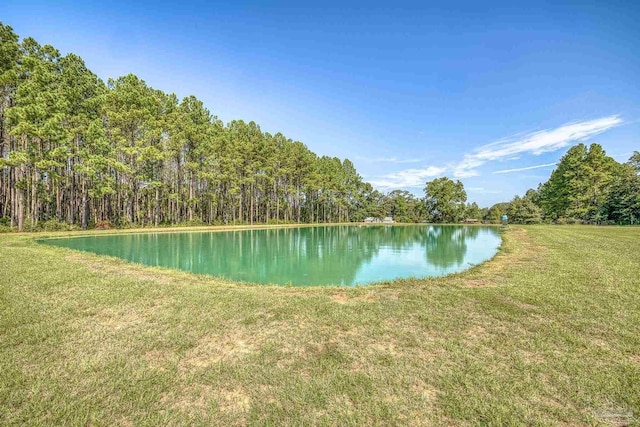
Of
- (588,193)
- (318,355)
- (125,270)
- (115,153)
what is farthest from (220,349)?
(588,193)

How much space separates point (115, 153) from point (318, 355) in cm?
2874

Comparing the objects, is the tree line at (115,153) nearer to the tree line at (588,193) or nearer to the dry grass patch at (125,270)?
the dry grass patch at (125,270)

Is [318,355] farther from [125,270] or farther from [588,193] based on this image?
[588,193]

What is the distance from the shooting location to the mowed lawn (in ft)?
7.36

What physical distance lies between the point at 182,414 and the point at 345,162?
5608 cm

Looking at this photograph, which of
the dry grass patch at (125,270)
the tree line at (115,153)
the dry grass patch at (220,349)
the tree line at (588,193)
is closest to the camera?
the dry grass patch at (220,349)

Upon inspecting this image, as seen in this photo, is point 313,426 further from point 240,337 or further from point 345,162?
point 345,162

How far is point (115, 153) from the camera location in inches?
985

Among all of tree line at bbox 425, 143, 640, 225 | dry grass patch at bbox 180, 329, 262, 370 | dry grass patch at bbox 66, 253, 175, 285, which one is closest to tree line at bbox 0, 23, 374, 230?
dry grass patch at bbox 66, 253, 175, 285

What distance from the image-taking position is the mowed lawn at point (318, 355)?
224 centimetres

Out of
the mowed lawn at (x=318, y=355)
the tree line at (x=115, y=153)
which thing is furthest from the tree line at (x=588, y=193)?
the mowed lawn at (x=318, y=355)

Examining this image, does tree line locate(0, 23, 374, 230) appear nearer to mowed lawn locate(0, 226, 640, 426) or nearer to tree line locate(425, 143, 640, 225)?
mowed lawn locate(0, 226, 640, 426)

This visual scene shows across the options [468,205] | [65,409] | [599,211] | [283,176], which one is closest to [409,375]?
[65,409]

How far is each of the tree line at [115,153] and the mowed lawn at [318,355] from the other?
64.5ft
